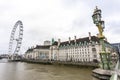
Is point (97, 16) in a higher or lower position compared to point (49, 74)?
higher

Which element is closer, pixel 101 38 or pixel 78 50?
pixel 101 38

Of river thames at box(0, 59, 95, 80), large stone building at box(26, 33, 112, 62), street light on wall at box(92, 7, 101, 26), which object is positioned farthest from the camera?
large stone building at box(26, 33, 112, 62)

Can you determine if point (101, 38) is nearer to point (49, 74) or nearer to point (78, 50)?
point (49, 74)

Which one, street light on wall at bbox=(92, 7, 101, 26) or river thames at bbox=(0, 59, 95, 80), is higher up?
street light on wall at bbox=(92, 7, 101, 26)

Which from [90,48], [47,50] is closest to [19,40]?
[47,50]

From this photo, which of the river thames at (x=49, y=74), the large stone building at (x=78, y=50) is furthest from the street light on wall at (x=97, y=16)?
the large stone building at (x=78, y=50)

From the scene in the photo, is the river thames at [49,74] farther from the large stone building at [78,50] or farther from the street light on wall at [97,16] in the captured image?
the large stone building at [78,50]

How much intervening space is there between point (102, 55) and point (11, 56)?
9916 cm

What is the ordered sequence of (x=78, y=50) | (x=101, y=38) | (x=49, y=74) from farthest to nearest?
(x=78, y=50) < (x=49, y=74) < (x=101, y=38)

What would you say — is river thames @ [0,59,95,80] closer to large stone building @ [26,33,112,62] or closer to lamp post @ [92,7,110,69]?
lamp post @ [92,7,110,69]

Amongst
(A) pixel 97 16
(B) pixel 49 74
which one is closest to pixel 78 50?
(B) pixel 49 74

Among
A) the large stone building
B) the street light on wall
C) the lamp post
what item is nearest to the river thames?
the lamp post

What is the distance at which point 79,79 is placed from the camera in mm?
27125

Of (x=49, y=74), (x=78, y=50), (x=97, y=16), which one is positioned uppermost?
(x=97, y=16)
